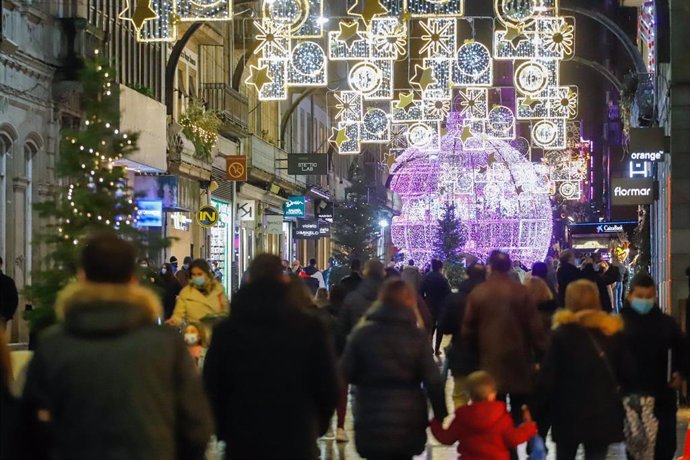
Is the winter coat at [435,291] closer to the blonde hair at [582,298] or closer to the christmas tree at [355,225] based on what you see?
the blonde hair at [582,298]

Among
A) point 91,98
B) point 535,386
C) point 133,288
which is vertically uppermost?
point 91,98

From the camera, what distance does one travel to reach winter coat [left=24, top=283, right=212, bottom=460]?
20.4ft

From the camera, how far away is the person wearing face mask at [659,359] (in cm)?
1161

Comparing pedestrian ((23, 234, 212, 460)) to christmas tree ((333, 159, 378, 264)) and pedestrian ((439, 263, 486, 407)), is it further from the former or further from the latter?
christmas tree ((333, 159, 378, 264))

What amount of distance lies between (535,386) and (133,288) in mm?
4638

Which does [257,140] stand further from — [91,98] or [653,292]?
[653,292]

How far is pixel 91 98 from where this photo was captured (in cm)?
1755

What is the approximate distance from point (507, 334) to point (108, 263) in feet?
23.0

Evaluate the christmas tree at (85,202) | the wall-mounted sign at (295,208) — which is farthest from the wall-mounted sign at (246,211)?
the christmas tree at (85,202)

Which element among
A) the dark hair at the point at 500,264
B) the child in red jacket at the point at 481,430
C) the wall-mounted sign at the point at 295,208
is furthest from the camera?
the wall-mounted sign at the point at 295,208

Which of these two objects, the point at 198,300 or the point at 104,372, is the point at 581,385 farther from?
the point at 198,300

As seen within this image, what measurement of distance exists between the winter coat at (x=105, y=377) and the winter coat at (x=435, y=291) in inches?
802

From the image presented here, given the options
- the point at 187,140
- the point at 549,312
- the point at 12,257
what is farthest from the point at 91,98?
the point at 187,140

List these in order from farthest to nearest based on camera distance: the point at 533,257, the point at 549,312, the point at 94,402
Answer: the point at 533,257
the point at 549,312
the point at 94,402
